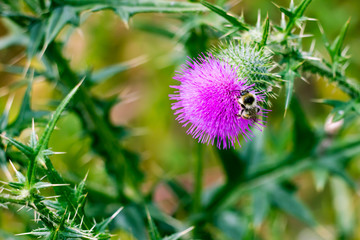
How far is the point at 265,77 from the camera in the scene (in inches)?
71.7

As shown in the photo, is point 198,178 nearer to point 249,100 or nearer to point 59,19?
point 249,100

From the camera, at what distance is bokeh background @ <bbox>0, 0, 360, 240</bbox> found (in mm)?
4141

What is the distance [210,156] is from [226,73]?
9.89 feet

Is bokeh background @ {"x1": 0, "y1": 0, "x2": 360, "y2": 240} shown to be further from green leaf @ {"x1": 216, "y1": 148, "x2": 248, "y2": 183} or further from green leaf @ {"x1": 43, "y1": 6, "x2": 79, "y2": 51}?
green leaf @ {"x1": 43, "y1": 6, "x2": 79, "y2": 51}

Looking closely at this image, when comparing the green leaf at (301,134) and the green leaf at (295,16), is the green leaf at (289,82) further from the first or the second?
the green leaf at (301,134)

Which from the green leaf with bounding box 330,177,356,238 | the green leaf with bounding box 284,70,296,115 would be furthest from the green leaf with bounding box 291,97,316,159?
the green leaf with bounding box 330,177,356,238

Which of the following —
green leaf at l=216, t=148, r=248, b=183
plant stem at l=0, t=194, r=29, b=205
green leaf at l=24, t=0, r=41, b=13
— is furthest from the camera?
green leaf at l=216, t=148, r=248, b=183

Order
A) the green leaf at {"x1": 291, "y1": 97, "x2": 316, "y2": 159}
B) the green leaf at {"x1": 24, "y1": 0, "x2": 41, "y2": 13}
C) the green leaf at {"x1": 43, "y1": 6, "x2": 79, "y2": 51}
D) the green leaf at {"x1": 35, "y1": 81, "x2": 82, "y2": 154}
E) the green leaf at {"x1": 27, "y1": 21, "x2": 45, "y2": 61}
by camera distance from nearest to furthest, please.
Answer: the green leaf at {"x1": 35, "y1": 81, "x2": 82, "y2": 154}
the green leaf at {"x1": 43, "y1": 6, "x2": 79, "y2": 51}
the green leaf at {"x1": 27, "y1": 21, "x2": 45, "y2": 61}
the green leaf at {"x1": 24, "y1": 0, "x2": 41, "y2": 13}
the green leaf at {"x1": 291, "y1": 97, "x2": 316, "y2": 159}

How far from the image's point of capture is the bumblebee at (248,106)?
167 cm

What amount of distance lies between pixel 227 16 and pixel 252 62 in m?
0.24

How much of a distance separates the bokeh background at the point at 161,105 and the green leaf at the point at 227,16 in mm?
2056

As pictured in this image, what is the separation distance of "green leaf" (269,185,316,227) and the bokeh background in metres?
0.48

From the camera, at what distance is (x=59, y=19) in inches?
91.8

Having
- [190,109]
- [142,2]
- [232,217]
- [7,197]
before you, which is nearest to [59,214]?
[7,197]
